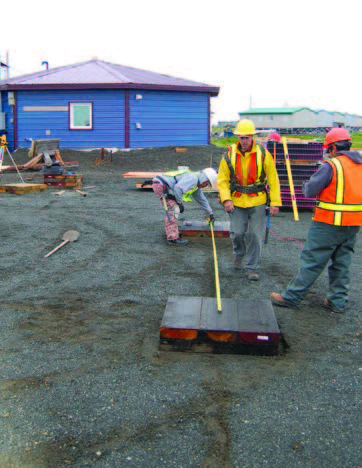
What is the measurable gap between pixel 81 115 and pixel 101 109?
1.04 m

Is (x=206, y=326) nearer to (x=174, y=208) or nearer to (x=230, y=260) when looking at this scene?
(x=230, y=260)

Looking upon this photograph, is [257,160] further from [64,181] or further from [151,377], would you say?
[64,181]

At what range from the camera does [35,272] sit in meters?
7.30

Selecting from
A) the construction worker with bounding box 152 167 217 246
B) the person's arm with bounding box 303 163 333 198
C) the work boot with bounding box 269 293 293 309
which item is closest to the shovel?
the construction worker with bounding box 152 167 217 246

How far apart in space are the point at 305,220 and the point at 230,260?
4.40 meters

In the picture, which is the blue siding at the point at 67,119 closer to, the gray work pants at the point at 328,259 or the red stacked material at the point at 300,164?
the red stacked material at the point at 300,164

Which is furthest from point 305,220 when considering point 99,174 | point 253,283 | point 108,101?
point 108,101

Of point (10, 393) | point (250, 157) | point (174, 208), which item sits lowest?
point (10, 393)

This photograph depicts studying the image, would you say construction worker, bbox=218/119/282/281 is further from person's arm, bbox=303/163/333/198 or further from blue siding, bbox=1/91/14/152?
blue siding, bbox=1/91/14/152

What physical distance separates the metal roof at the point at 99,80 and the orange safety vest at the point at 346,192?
19402 mm

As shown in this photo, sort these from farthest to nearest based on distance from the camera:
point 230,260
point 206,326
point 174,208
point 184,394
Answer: point 174,208
point 230,260
point 206,326
point 184,394

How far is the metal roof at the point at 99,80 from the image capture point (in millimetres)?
23672

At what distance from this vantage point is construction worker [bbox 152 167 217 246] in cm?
845

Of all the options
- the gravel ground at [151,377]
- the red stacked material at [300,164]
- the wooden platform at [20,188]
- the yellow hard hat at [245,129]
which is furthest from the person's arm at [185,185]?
the wooden platform at [20,188]
